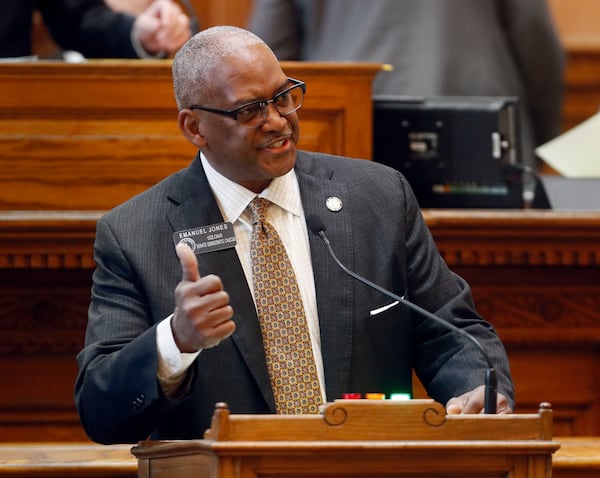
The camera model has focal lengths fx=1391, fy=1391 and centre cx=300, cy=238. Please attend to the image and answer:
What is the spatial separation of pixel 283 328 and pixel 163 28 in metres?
1.74

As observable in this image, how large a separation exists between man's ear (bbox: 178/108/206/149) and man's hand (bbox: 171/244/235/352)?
0.51 metres

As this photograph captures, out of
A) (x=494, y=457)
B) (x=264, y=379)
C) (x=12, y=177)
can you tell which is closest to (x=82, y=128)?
(x=12, y=177)

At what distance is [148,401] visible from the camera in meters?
2.47

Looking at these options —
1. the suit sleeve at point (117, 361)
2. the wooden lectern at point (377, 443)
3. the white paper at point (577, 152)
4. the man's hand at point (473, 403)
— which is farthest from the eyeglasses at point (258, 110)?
the white paper at point (577, 152)

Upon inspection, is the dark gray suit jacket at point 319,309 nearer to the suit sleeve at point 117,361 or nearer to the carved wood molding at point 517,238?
the suit sleeve at point 117,361

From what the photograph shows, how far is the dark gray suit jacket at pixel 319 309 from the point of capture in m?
2.61

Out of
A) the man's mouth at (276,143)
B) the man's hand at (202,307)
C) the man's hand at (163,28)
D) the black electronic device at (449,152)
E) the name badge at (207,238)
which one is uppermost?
the man's hand at (163,28)

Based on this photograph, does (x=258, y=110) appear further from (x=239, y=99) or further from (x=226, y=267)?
(x=226, y=267)

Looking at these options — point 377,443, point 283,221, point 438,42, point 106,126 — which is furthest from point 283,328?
point 438,42

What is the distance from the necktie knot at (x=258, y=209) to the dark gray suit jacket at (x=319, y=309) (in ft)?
0.23

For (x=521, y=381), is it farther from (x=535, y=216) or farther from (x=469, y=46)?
(x=469, y=46)

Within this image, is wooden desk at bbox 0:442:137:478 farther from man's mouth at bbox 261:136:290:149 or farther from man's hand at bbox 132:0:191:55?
man's hand at bbox 132:0:191:55

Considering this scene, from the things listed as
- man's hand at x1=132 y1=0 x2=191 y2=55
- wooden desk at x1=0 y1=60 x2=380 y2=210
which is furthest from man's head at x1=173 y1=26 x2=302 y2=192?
man's hand at x1=132 y1=0 x2=191 y2=55

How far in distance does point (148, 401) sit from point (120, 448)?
1.83ft
